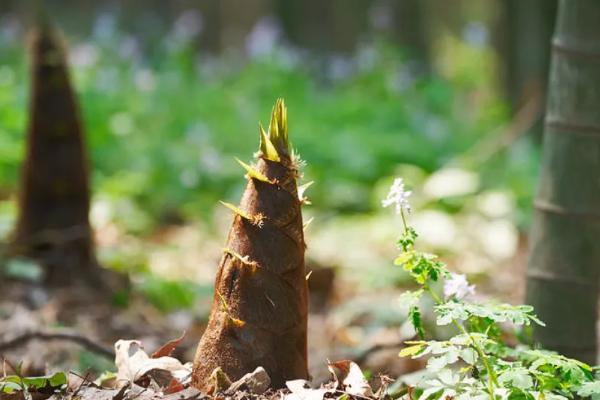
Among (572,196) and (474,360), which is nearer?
(474,360)

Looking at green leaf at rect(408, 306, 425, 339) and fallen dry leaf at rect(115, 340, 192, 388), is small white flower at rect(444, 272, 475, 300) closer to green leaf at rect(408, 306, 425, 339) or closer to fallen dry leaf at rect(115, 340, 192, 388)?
green leaf at rect(408, 306, 425, 339)

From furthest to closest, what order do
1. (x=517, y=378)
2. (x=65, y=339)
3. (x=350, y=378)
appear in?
(x=65, y=339) < (x=350, y=378) < (x=517, y=378)

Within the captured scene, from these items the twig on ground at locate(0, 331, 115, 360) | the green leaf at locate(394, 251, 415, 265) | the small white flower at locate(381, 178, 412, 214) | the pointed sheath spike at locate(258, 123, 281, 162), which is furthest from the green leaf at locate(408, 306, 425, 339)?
the twig on ground at locate(0, 331, 115, 360)

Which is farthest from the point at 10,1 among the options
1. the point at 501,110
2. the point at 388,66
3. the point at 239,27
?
the point at 501,110

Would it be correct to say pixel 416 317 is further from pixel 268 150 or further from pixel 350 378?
pixel 268 150

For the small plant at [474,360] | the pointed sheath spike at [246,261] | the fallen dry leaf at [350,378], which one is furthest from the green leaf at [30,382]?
the small plant at [474,360]

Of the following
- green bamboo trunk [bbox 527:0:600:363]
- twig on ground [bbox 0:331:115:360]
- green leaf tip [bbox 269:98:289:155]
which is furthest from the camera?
twig on ground [bbox 0:331:115:360]

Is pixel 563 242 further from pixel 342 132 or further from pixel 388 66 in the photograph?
pixel 388 66

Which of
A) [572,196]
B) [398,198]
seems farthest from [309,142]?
[398,198]
